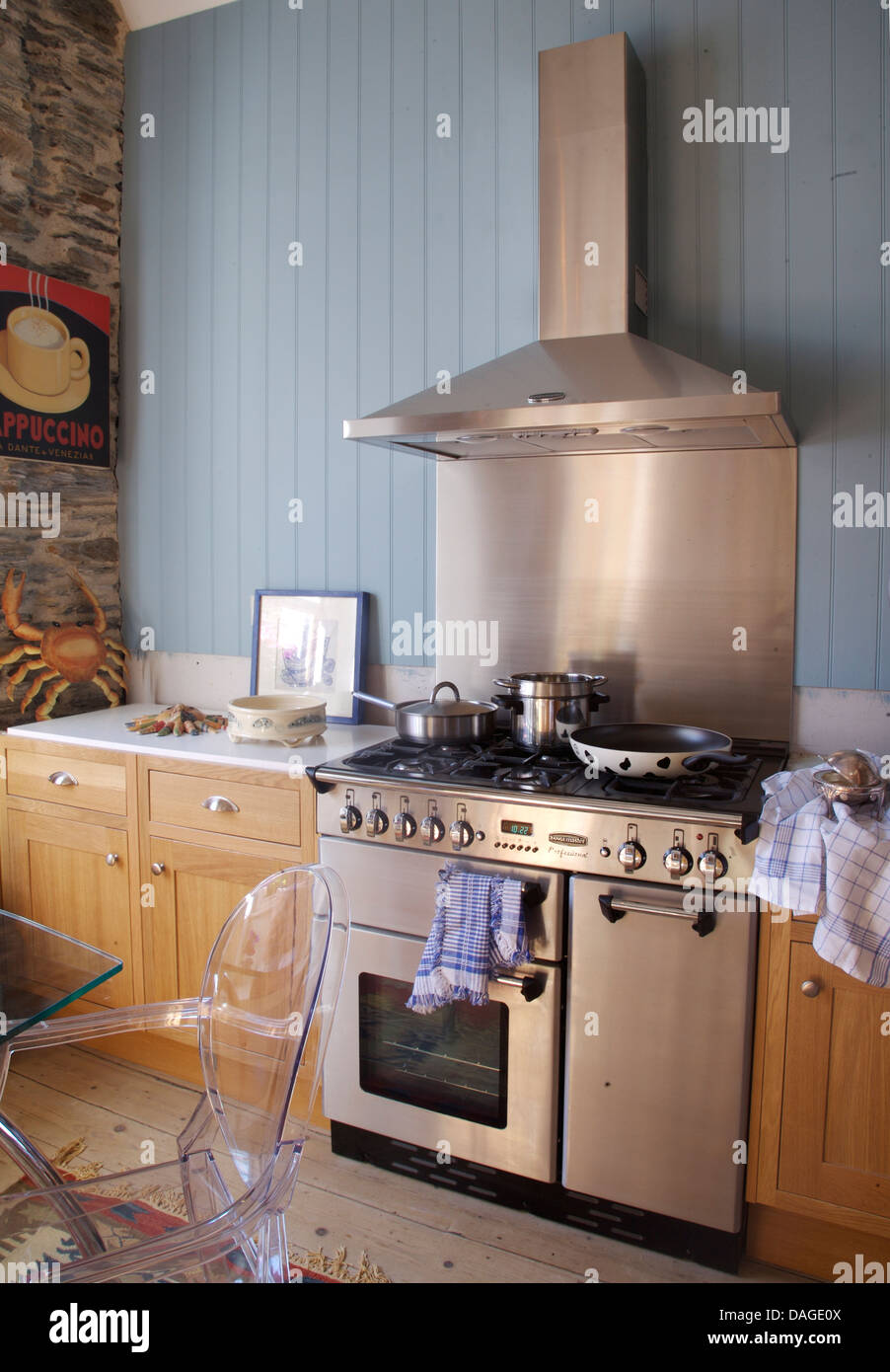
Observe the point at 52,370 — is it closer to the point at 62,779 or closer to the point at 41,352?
the point at 41,352

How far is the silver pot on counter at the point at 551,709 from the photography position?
2.41 metres

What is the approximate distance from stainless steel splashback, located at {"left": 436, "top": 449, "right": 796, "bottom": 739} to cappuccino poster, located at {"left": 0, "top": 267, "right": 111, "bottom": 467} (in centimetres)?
130

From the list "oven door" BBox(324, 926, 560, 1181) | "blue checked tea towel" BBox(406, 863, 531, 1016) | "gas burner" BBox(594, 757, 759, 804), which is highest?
"gas burner" BBox(594, 757, 759, 804)

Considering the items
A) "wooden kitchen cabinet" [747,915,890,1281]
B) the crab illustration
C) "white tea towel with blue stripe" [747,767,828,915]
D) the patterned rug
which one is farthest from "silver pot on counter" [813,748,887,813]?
the crab illustration

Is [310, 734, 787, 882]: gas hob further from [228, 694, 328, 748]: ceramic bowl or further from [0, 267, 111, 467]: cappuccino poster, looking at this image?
[0, 267, 111, 467]: cappuccino poster

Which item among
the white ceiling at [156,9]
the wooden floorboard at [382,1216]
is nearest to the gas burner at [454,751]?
the wooden floorboard at [382,1216]

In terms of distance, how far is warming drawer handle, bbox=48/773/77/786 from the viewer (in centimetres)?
277

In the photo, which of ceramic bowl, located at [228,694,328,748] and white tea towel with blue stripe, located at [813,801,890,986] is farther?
ceramic bowl, located at [228,694,328,748]

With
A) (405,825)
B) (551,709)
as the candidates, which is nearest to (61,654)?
(405,825)

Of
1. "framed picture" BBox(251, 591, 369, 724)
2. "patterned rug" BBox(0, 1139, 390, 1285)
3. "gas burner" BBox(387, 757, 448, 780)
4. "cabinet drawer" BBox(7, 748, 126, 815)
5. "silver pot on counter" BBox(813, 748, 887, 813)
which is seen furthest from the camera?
"framed picture" BBox(251, 591, 369, 724)

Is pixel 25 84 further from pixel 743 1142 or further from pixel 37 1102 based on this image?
pixel 743 1142

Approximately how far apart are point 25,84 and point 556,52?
1673mm

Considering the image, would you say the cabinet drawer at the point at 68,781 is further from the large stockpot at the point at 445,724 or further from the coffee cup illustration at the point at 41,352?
the coffee cup illustration at the point at 41,352

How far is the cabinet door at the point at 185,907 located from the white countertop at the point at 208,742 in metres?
0.25
